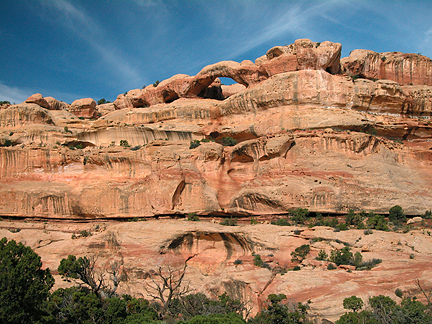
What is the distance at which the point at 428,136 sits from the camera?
104ft

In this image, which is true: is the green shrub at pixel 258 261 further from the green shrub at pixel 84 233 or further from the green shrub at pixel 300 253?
the green shrub at pixel 84 233

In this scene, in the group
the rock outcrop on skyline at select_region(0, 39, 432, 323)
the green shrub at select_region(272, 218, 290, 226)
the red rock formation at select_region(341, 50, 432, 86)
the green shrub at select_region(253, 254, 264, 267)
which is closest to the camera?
the green shrub at select_region(253, 254, 264, 267)

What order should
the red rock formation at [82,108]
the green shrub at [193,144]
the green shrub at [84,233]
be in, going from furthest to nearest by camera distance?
the red rock formation at [82,108]
the green shrub at [193,144]
the green shrub at [84,233]

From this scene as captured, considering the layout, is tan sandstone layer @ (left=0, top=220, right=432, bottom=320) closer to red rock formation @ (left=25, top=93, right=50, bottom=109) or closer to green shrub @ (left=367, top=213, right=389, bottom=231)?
green shrub @ (left=367, top=213, right=389, bottom=231)

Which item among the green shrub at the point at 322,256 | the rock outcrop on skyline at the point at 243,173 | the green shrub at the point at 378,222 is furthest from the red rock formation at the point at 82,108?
the green shrub at the point at 378,222

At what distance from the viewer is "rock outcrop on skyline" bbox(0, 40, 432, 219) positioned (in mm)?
27469

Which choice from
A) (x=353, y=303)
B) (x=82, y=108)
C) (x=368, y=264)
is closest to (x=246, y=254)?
(x=368, y=264)

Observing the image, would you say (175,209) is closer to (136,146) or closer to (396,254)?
(136,146)

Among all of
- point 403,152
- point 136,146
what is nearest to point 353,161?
point 403,152

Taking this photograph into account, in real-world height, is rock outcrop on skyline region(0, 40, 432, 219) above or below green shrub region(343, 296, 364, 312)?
above

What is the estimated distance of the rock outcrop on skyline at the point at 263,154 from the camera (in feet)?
90.1

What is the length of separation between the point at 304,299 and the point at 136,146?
70.1 ft

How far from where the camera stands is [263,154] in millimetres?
29828

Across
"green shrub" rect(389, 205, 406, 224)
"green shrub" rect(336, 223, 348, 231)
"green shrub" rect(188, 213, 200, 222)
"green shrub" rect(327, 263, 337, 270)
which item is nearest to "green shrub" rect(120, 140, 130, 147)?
"green shrub" rect(188, 213, 200, 222)
